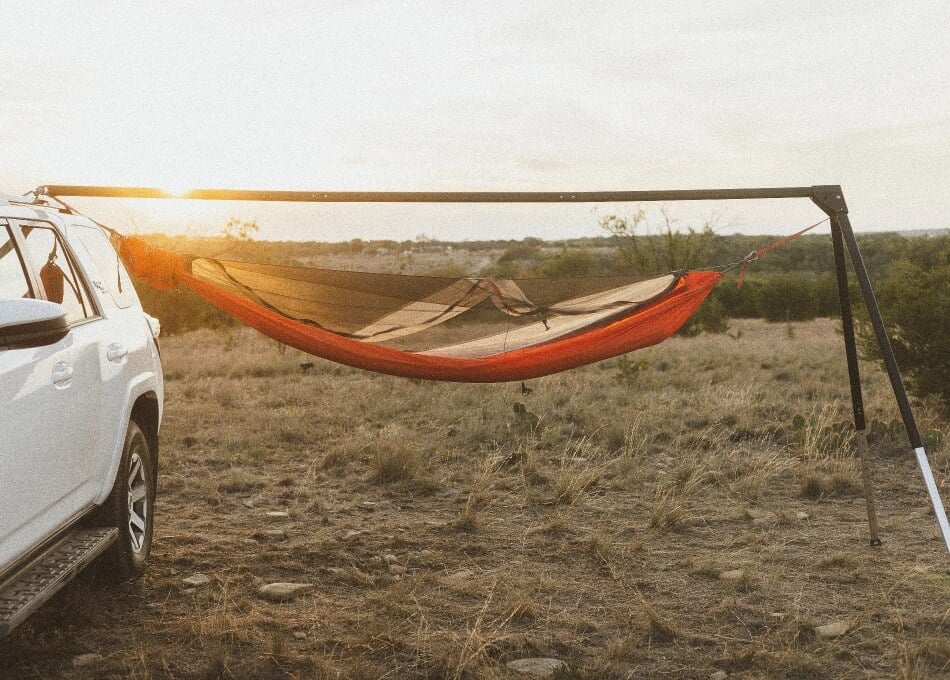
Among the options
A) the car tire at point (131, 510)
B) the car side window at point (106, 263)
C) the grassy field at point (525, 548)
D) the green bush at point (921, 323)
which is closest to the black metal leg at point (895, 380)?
the grassy field at point (525, 548)

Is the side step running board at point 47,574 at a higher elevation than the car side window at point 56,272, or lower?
lower

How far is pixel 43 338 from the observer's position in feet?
8.67

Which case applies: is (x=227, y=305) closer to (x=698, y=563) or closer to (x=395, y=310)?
(x=395, y=310)

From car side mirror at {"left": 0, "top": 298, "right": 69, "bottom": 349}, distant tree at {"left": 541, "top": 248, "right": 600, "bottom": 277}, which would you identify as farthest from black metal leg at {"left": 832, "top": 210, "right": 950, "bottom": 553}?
distant tree at {"left": 541, "top": 248, "right": 600, "bottom": 277}

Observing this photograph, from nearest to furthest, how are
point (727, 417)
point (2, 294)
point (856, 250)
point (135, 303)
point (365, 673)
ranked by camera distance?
point (2, 294) < point (365, 673) < point (856, 250) < point (135, 303) < point (727, 417)

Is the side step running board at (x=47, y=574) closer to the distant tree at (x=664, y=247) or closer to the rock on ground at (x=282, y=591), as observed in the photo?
the rock on ground at (x=282, y=591)

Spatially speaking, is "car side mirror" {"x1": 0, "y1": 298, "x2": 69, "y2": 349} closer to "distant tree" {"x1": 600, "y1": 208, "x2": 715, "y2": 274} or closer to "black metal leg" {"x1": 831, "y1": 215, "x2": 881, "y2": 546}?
"black metal leg" {"x1": 831, "y1": 215, "x2": 881, "y2": 546}

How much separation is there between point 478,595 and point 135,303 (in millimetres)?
2404

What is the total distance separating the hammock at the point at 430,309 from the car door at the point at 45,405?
1.12 metres

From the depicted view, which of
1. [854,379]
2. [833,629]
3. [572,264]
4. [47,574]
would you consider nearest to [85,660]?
[47,574]

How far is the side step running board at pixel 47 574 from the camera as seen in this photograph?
8.89 feet

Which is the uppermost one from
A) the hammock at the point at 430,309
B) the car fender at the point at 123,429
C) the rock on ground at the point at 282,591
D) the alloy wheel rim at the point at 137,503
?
the hammock at the point at 430,309

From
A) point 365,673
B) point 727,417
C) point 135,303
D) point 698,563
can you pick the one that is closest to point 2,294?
point 135,303

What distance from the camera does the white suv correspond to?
2.74 meters
